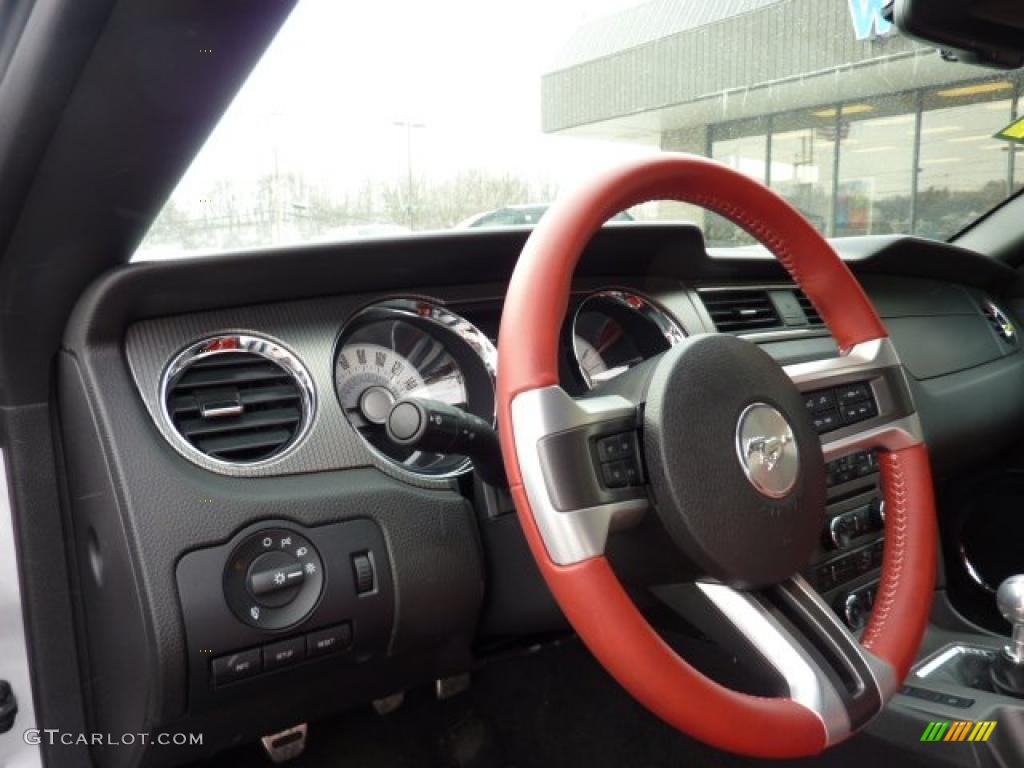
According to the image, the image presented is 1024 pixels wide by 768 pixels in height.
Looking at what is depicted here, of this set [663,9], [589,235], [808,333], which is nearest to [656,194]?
[589,235]

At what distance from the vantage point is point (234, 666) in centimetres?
115

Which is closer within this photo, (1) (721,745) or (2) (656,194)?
(1) (721,745)

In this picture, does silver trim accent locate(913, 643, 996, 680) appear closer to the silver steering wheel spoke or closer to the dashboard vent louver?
the silver steering wheel spoke

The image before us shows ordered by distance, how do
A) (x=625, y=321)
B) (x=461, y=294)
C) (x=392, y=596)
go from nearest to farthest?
1. (x=392, y=596)
2. (x=461, y=294)
3. (x=625, y=321)

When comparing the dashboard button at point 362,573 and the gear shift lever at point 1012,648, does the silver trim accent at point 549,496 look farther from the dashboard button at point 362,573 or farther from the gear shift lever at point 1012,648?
the gear shift lever at point 1012,648

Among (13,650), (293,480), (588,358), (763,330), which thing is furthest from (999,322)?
(13,650)

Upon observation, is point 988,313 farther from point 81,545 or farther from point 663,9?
point 81,545

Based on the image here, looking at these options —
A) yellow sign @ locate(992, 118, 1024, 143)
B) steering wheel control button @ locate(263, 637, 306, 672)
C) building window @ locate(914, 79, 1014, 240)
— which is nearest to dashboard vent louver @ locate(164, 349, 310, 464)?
steering wheel control button @ locate(263, 637, 306, 672)

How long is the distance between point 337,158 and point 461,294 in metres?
0.30

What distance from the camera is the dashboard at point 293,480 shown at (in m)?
1.16

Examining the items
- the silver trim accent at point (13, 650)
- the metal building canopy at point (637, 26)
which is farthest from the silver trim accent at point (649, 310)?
the silver trim accent at point (13, 650)

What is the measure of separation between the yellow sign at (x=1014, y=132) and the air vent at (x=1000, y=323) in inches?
23.8

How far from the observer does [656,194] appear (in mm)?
1070

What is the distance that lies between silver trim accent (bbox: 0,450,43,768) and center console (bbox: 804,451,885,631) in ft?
4.23
